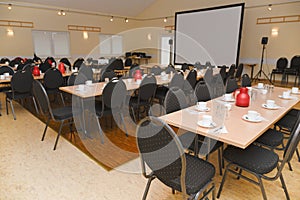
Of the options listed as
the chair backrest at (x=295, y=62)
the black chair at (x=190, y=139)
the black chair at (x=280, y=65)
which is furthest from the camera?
the black chair at (x=280, y=65)

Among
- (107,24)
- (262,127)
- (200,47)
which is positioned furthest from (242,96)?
(107,24)

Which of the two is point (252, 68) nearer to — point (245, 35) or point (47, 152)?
point (245, 35)

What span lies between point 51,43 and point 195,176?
9813 millimetres

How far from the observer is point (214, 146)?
2.13 m

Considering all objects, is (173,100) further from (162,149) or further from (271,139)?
(162,149)

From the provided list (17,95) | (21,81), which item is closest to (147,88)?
(21,81)

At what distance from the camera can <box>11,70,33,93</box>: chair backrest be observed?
389cm

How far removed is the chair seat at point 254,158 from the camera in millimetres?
1698

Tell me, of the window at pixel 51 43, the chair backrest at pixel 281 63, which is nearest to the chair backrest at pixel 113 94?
the chair backrest at pixel 281 63

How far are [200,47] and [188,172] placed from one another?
8.62m

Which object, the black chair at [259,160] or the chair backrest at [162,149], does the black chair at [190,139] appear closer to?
the black chair at [259,160]

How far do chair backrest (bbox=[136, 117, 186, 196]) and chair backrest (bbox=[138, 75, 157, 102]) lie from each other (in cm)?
205

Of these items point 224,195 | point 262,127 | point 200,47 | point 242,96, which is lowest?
point 224,195

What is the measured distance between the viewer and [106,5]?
9953mm
